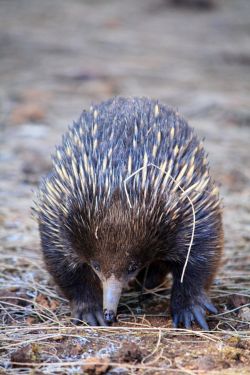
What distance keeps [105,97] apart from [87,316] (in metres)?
6.09

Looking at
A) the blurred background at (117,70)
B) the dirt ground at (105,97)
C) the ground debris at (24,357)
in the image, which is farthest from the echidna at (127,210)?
the blurred background at (117,70)

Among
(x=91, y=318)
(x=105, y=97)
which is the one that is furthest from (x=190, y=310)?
(x=105, y=97)

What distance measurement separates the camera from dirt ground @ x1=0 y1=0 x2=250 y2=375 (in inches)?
130

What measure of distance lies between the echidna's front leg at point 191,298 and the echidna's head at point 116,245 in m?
0.45

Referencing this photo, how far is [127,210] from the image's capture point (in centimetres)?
332

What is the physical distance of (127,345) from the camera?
323 cm

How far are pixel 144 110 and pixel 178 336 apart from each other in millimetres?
1274

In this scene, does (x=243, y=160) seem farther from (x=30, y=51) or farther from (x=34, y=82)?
(x=30, y=51)

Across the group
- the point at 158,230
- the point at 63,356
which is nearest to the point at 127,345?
the point at 63,356

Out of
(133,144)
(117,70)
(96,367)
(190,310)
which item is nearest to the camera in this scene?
(96,367)

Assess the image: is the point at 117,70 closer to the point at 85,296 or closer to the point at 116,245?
the point at 85,296

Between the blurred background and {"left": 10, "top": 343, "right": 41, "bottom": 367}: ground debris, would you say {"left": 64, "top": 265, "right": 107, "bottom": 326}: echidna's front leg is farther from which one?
the blurred background

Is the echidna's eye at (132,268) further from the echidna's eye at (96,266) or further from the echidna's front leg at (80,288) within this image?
the echidna's front leg at (80,288)

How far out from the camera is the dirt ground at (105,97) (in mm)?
3314
